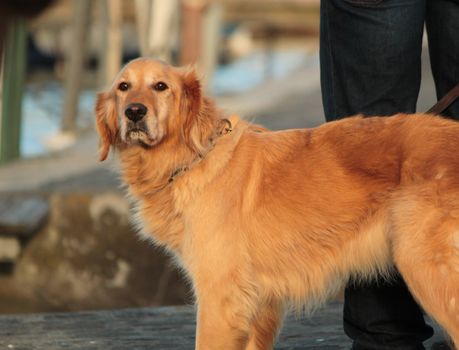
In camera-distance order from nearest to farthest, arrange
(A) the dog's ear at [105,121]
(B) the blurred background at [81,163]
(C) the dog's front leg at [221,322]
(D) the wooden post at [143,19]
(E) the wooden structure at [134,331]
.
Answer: (C) the dog's front leg at [221,322], (A) the dog's ear at [105,121], (E) the wooden structure at [134,331], (B) the blurred background at [81,163], (D) the wooden post at [143,19]

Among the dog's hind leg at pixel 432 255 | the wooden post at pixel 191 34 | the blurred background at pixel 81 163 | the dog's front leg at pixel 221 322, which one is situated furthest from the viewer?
the wooden post at pixel 191 34

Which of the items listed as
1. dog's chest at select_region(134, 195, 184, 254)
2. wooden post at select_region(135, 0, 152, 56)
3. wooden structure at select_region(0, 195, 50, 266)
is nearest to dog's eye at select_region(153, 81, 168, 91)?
dog's chest at select_region(134, 195, 184, 254)

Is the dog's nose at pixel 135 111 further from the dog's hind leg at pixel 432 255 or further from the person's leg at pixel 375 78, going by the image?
the dog's hind leg at pixel 432 255

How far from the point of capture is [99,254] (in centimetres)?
723

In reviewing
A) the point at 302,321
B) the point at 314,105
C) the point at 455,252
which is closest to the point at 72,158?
the point at 314,105

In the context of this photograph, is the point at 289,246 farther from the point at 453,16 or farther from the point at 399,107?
the point at 453,16

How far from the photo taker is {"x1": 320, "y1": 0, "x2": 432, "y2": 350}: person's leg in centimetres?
401

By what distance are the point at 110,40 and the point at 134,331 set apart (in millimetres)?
9052

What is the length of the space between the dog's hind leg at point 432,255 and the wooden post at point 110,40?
9880 millimetres

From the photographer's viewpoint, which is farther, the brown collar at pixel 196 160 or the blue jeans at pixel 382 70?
the brown collar at pixel 196 160

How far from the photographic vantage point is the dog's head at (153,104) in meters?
4.08

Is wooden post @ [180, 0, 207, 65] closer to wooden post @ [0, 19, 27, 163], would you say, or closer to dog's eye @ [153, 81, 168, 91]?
wooden post @ [0, 19, 27, 163]

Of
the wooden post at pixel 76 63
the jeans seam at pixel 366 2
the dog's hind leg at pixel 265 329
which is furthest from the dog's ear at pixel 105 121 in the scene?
the wooden post at pixel 76 63

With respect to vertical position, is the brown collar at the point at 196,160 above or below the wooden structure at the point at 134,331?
above
